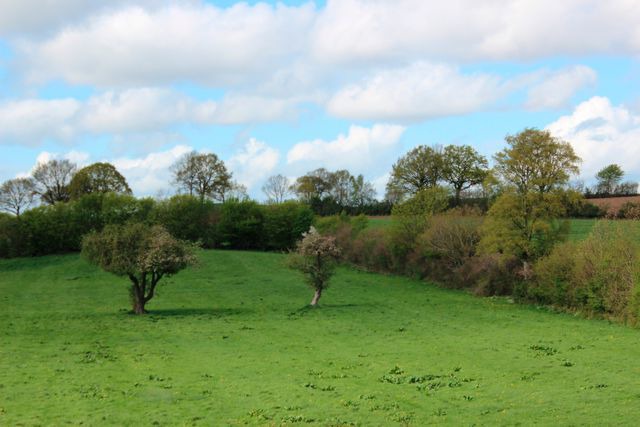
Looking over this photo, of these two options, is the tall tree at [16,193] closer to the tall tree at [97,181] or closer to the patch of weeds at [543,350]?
the tall tree at [97,181]

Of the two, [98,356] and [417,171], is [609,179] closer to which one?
[417,171]

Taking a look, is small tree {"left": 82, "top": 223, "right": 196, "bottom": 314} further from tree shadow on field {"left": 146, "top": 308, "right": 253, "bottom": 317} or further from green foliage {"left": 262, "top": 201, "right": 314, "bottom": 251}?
green foliage {"left": 262, "top": 201, "right": 314, "bottom": 251}

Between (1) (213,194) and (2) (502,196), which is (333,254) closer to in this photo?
(2) (502,196)

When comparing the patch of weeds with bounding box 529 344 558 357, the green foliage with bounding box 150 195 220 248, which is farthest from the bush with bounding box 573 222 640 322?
the green foliage with bounding box 150 195 220 248

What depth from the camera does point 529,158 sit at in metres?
50.0

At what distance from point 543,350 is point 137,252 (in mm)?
26336

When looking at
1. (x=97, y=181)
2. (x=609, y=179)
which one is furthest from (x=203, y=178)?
(x=609, y=179)

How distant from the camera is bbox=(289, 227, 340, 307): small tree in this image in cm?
4406

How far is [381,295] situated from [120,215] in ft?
159

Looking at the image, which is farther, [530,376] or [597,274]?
[597,274]

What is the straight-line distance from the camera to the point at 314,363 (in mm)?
24484

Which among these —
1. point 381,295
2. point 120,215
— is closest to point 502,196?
→ point 381,295

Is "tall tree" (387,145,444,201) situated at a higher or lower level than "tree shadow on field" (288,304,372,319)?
higher

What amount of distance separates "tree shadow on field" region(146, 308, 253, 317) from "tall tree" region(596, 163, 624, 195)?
69.9 meters
